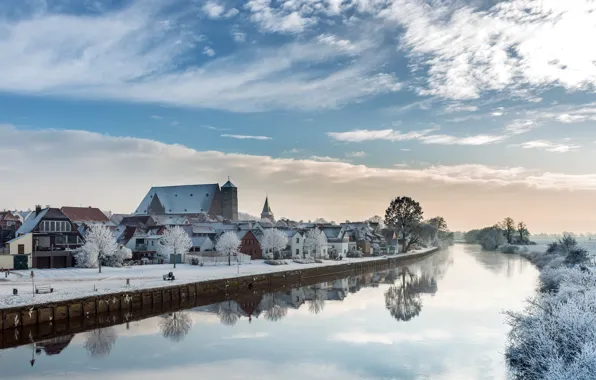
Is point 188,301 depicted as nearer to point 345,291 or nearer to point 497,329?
point 345,291

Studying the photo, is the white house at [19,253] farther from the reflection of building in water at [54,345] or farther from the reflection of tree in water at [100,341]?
the reflection of building in water at [54,345]

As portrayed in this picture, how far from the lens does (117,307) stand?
3853 centimetres

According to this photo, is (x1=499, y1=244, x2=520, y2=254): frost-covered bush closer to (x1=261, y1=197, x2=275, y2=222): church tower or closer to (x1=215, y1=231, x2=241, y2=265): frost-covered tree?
(x1=261, y1=197, x2=275, y2=222): church tower

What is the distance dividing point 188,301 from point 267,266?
2410cm

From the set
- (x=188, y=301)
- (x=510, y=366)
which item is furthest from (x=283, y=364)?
(x=188, y=301)

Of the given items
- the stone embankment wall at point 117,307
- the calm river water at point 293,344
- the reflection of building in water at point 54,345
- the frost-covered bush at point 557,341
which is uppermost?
the frost-covered bush at point 557,341

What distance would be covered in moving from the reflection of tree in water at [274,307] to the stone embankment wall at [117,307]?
291cm

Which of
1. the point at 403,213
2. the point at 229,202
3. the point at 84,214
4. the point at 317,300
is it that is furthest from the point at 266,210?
the point at 317,300

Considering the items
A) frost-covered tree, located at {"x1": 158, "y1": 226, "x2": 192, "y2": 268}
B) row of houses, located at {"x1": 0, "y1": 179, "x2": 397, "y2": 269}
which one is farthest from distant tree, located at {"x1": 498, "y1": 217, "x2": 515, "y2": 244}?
frost-covered tree, located at {"x1": 158, "y1": 226, "x2": 192, "y2": 268}

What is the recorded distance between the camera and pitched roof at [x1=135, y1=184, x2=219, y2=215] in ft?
456

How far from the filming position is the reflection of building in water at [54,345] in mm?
27344

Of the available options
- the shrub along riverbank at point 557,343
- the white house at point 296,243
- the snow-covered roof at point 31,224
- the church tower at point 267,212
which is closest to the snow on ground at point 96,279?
the snow-covered roof at point 31,224

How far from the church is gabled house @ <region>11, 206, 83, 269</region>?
72977mm

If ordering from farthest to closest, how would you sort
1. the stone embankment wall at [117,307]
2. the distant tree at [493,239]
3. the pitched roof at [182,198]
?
the distant tree at [493,239]
the pitched roof at [182,198]
the stone embankment wall at [117,307]
